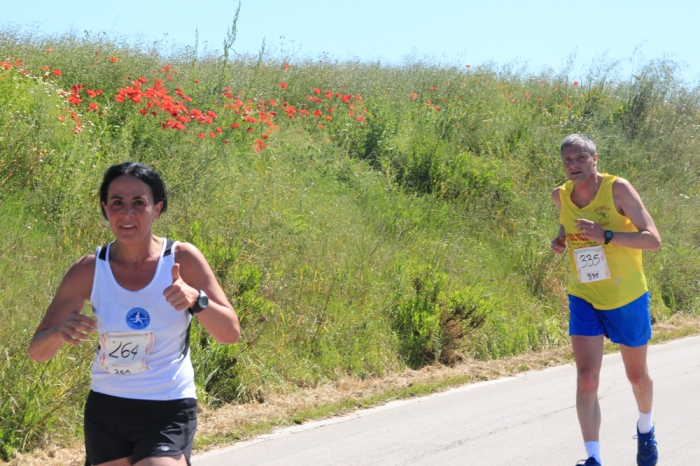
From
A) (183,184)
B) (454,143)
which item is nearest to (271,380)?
(183,184)

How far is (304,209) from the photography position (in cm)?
1019

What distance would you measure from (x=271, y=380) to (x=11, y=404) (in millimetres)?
2478

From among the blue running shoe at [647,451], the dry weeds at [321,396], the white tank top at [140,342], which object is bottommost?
the dry weeds at [321,396]

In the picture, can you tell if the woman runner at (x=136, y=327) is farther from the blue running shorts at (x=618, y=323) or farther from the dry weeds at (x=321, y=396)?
the blue running shorts at (x=618, y=323)

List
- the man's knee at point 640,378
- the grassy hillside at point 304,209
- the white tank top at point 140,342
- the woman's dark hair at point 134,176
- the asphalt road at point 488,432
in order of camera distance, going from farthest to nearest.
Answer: the grassy hillside at point 304,209 < the asphalt road at point 488,432 < the man's knee at point 640,378 < the woman's dark hair at point 134,176 < the white tank top at point 140,342

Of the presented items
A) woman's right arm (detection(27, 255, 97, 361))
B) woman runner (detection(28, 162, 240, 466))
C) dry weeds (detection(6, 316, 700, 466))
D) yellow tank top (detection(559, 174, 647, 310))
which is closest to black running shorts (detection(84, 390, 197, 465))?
woman runner (detection(28, 162, 240, 466))

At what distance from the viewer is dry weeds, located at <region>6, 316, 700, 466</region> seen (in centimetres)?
569

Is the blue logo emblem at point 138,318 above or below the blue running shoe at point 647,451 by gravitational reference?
above

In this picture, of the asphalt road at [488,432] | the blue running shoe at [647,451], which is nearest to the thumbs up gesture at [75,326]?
the asphalt road at [488,432]

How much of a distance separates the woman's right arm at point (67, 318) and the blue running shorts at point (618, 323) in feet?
11.0

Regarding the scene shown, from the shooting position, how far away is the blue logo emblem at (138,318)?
3.46 m

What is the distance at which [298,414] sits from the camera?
7031 millimetres

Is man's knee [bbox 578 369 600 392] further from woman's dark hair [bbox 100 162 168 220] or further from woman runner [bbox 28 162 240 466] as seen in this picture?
woman's dark hair [bbox 100 162 168 220]

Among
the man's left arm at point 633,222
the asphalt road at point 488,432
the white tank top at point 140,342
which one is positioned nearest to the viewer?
the white tank top at point 140,342
